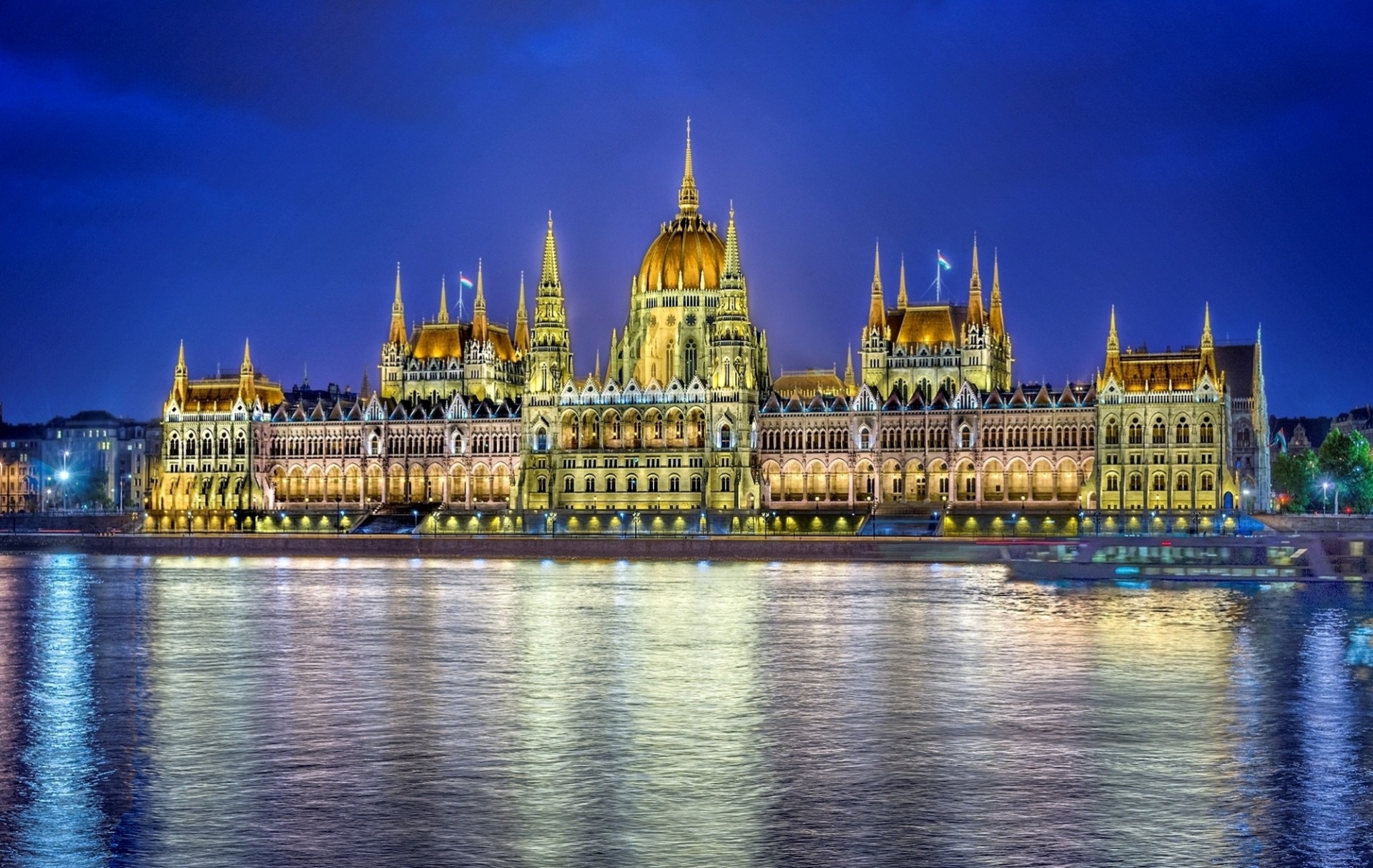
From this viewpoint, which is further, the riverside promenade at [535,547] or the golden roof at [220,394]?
the golden roof at [220,394]

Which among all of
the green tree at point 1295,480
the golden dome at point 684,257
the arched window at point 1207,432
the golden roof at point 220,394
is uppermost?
the golden dome at point 684,257

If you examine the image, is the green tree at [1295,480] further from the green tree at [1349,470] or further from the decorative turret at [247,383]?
the decorative turret at [247,383]

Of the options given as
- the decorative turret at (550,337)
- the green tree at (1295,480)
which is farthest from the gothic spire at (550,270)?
the green tree at (1295,480)

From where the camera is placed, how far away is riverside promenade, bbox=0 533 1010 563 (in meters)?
92.1

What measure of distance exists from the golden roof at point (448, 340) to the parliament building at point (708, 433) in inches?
12.2

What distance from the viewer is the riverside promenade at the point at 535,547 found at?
92062 millimetres

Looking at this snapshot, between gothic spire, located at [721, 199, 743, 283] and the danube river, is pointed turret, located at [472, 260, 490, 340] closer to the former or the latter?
gothic spire, located at [721, 199, 743, 283]

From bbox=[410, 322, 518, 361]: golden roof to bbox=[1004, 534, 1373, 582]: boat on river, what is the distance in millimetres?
84470

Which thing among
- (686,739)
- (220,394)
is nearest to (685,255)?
(220,394)

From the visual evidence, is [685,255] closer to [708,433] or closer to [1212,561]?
[708,433]

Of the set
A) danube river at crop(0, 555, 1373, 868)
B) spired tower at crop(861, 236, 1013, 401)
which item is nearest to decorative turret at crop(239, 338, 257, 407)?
spired tower at crop(861, 236, 1013, 401)

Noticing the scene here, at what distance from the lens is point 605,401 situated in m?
130

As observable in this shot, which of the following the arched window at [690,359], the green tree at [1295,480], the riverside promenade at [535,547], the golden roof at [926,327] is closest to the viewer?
the riverside promenade at [535,547]

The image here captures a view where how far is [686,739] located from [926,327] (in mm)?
113730
